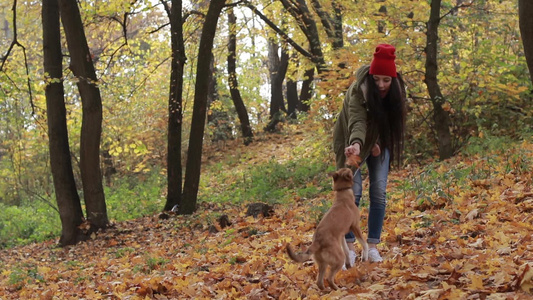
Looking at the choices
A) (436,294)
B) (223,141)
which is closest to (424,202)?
(436,294)

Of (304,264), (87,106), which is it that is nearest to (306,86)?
(87,106)

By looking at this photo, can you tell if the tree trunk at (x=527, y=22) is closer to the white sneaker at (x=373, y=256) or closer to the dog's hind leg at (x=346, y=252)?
the white sneaker at (x=373, y=256)

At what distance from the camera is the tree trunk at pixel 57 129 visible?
38.7ft

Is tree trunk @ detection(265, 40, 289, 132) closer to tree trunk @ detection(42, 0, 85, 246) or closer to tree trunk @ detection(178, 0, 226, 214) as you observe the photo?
tree trunk @ detection(178, 0, 226, 214)

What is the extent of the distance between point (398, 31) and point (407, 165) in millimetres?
3126

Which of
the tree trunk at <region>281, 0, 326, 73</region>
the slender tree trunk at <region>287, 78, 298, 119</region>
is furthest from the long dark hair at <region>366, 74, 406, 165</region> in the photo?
the slender tree trunk at <region>287, 78, 298, 119</region>

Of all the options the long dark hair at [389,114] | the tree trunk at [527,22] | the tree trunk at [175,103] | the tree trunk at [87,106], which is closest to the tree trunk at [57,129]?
the tree trunk at [87,106]

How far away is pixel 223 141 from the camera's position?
23.9 metres

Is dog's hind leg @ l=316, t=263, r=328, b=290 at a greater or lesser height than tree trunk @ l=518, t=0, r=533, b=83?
lesser

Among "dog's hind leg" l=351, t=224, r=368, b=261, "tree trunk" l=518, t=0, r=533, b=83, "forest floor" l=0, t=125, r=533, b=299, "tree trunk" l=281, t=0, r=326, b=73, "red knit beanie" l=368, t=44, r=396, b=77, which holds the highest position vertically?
"tree trunk" l=281, t=0, r=326, b=73

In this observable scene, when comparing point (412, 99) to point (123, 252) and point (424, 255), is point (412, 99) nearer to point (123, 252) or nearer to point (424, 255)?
point (123, 252)

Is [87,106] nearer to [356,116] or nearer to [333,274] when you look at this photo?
[356,116]

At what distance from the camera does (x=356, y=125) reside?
4895 millimetres

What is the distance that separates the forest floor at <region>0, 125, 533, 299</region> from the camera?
4391mm
